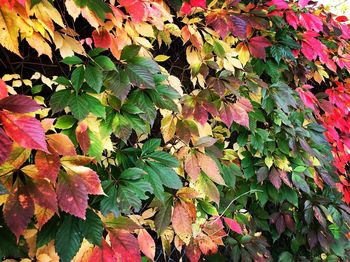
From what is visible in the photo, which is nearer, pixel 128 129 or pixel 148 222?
pixel 128 129

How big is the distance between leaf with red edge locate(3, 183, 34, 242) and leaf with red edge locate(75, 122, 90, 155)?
0.24 metres

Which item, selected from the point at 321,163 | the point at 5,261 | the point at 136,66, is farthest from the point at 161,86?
the point at 321,163

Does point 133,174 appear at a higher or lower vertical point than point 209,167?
higher

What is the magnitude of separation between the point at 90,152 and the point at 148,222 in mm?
392

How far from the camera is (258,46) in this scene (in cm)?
178

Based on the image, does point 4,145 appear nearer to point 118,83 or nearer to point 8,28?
point 8,28

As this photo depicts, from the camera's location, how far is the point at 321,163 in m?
2.05

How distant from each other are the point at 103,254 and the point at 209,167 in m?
0.55

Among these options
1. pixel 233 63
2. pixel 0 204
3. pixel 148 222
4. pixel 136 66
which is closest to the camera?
pixel 0 204

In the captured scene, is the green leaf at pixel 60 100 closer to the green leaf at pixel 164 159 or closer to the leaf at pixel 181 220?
the green leaf at pixel 164 159

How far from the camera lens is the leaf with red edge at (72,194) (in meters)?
0.87

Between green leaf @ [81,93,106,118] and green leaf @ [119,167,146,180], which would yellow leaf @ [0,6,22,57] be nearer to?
green leaf @ [81,93,106,118]

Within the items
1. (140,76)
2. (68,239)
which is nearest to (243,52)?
(140,76)

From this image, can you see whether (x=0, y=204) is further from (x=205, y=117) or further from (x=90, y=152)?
(x=205, y=117)
